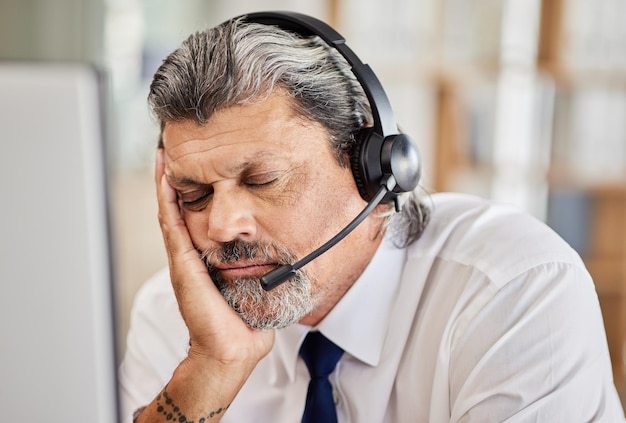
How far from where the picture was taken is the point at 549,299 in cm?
96

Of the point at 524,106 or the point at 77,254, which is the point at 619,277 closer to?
the point at 524,106

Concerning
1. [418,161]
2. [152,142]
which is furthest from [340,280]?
[152,142]

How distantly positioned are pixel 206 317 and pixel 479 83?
2441 mm

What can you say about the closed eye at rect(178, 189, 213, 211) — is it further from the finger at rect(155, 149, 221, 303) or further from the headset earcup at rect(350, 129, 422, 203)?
the headset earcup at rect(350, 129, 422, 203)

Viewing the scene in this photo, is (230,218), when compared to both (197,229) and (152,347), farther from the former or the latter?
(152,347)

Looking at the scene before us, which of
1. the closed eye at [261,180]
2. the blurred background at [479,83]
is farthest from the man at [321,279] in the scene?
the blurred background at [479,83]

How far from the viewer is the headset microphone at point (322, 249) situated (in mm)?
929

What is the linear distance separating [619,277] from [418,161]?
242 cm

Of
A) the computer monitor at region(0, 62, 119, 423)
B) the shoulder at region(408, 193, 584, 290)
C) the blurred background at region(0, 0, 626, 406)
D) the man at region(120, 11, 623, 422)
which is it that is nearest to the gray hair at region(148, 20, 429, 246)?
→ the man at region(120, 11, 623, 422)

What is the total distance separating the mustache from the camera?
100 centimetres

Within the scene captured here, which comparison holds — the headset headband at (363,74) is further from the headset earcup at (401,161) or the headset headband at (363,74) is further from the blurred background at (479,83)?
the blurred background at (479,83)

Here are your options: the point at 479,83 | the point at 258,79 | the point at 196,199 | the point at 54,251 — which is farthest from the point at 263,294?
the point at 479,83

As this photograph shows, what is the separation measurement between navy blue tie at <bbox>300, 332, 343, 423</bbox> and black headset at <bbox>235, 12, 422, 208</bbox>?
239 millimetres

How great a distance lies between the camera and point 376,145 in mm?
1028
